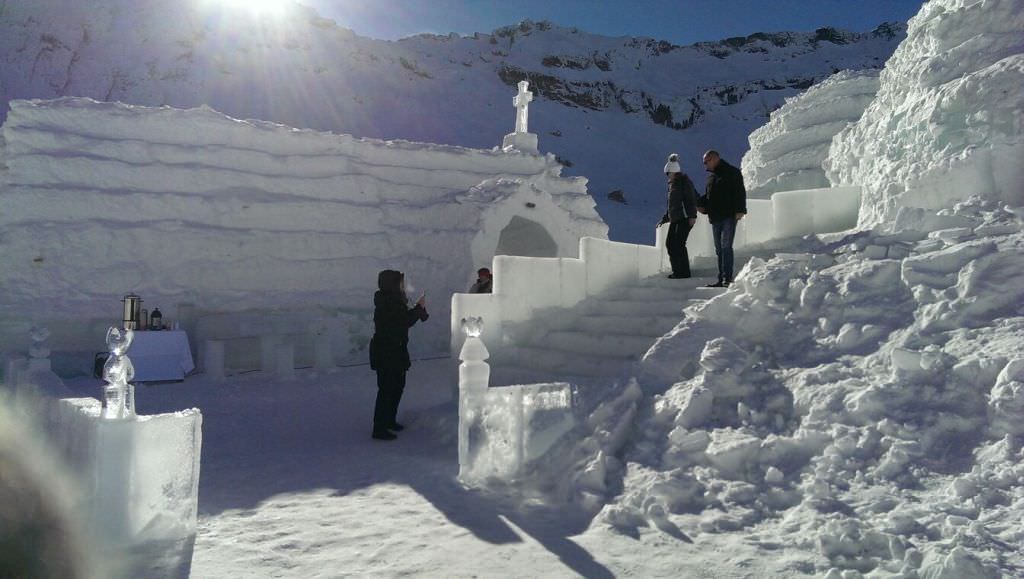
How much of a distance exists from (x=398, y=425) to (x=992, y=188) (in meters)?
5.32

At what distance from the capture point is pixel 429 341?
40.6 feet

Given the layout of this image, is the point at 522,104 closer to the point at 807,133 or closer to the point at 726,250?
the point at 807,133

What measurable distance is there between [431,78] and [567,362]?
125 feet

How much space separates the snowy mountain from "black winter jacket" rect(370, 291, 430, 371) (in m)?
20.3

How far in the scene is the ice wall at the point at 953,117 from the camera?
230 inches

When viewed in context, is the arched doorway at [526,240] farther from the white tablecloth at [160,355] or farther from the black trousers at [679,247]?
the white tablecloth at [160,355]

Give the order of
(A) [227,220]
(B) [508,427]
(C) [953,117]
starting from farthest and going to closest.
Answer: (A) [227,220] < (C) [953,117] < (B) [508,427]

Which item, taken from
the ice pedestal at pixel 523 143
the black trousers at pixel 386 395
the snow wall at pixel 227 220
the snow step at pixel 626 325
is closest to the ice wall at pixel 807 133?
the snow wall at pixel 227 220

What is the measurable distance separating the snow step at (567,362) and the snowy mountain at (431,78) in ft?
66.6

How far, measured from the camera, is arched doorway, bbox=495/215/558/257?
14172 mm

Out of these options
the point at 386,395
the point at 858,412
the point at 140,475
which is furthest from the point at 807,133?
the point at 140,475

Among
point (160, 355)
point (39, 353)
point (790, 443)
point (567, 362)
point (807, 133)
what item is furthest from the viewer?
point (807, 133)

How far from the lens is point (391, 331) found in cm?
623

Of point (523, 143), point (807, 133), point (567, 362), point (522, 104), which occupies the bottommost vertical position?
point (567, 362)
